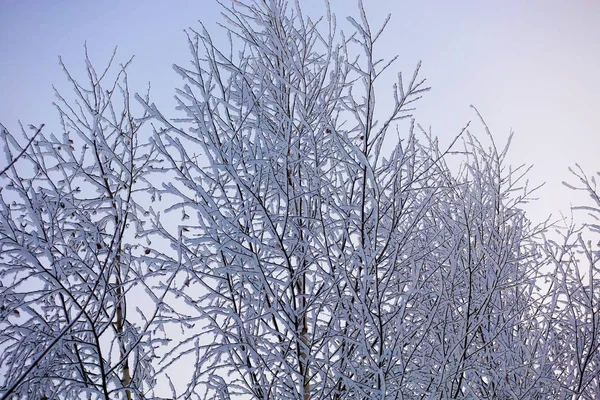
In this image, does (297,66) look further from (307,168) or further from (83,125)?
(83,125)

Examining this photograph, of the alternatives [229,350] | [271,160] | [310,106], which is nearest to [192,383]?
[229,350]

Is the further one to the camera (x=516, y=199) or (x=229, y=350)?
(x=516, y=199)

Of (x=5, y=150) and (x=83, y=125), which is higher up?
(x=83, y=125)

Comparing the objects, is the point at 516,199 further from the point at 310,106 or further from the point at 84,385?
the point at 84,385

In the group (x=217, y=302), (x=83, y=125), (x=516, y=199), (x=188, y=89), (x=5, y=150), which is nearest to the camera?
(x=5, y=150)

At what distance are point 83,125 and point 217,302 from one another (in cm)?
230

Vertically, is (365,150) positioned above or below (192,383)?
above

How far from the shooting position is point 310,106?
3.23 metres

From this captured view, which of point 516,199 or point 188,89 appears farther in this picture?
point 516,199

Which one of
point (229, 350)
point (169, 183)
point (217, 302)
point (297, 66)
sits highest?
point (297, 66)

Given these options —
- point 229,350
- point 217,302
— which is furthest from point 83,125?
point 229,350

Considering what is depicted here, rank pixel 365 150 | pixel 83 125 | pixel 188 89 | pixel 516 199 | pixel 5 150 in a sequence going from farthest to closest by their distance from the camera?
pixel 516 199, pixel 83 125, pixel 188 89, pixel 365 150, pixel 5 150

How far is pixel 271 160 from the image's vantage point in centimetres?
279

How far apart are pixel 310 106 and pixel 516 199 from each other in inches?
117
